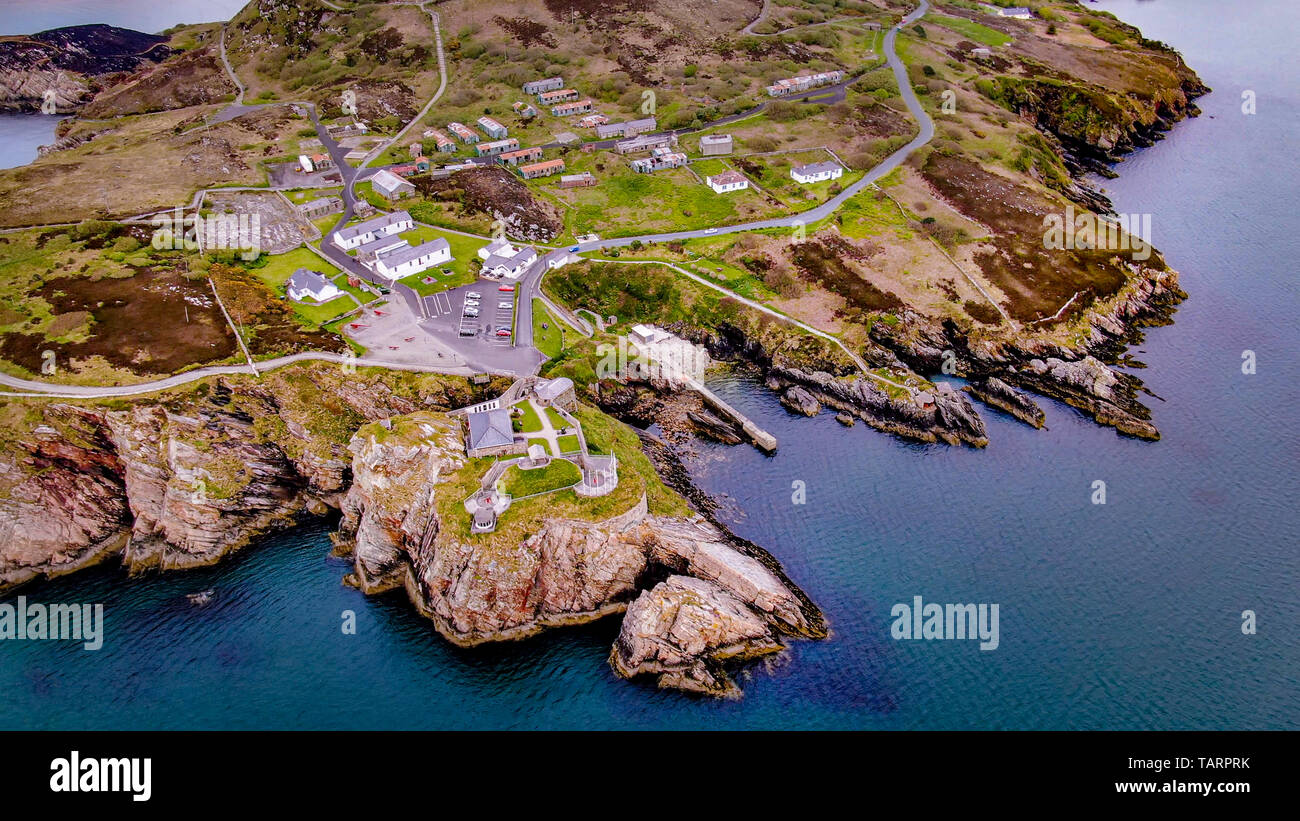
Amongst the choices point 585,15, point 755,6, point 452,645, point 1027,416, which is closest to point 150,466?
point 452,645

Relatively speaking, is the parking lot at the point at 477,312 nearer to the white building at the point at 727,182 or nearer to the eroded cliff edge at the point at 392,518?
the eroded cliff edge at the point at 392,518

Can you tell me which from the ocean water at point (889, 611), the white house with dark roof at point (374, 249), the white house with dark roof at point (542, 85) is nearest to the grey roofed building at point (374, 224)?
the white house with dark roof at point (374, 249)

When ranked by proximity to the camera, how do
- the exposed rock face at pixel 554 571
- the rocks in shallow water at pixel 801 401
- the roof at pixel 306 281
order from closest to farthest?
the exposed rock face at pixel 554 571
the rocks in shallow water at pixel 801 401
the roof at pixel 306 281

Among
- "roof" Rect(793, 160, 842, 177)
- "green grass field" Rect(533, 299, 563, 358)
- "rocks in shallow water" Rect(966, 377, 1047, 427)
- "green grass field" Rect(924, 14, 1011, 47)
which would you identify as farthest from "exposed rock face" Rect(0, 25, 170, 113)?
"green grass field" Rect(924, 14, 1011, 47)

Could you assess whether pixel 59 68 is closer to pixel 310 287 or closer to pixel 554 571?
pixel 310 287

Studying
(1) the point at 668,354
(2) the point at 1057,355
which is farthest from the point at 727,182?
(2) the point at 1057,355
